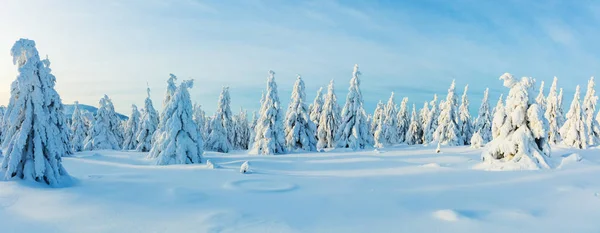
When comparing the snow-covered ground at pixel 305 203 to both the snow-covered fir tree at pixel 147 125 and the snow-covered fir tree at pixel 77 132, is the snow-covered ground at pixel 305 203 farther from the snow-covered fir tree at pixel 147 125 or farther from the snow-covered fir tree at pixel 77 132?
the snow-covered fir tree at pixel 77 132

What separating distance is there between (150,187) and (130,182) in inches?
46.4

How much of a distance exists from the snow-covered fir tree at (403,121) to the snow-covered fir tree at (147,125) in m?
49.7

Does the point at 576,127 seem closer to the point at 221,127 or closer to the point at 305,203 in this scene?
the point at 305,203

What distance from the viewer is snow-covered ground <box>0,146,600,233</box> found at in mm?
8602

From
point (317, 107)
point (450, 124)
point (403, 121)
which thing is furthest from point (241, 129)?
point (450, 124)

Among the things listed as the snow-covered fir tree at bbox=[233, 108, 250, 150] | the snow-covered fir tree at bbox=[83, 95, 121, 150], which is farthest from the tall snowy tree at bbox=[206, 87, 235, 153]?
the snow-covered fir tree at bbox=[233, 108, 250, 150]

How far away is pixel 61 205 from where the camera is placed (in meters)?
9.87

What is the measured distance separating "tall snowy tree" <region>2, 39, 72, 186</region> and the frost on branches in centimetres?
1967

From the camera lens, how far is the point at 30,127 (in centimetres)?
1209

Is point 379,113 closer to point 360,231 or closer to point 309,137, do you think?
point 309,137

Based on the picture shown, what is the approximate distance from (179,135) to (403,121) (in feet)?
198

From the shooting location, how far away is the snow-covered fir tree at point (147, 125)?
4016cm

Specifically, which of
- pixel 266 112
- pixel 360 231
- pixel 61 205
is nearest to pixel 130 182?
pixel 61 205

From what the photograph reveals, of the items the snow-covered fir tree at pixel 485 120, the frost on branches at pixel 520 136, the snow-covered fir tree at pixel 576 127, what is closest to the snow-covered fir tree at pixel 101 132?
the frost on branches at pixel 520 136
